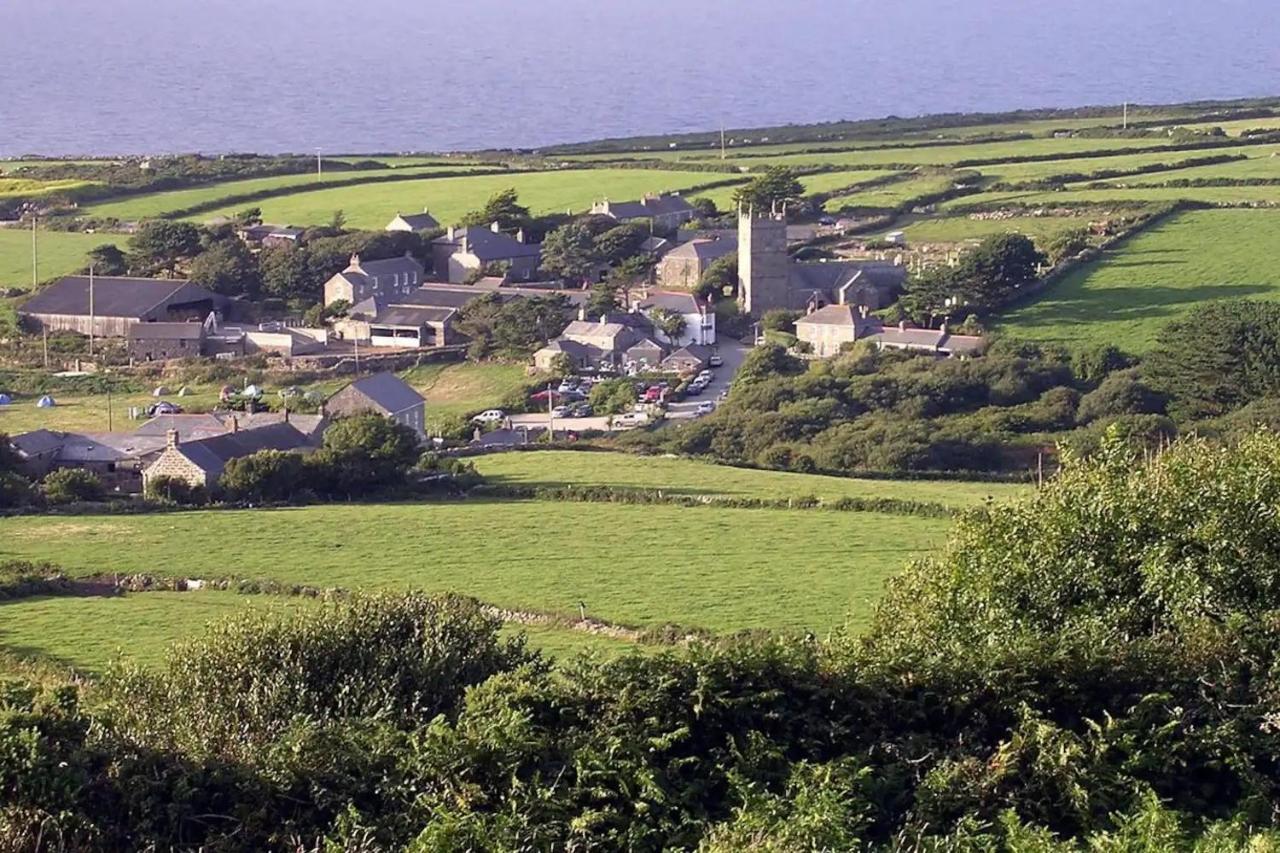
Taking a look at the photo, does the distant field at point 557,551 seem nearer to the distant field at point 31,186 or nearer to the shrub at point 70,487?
the shrub at point 70,487

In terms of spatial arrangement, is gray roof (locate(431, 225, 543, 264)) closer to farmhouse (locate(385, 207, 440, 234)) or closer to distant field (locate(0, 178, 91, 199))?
farmhouse (locate(385, 207, 440, 234))

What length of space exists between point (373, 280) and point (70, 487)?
79.1ft

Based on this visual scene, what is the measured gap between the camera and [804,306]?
163 ft

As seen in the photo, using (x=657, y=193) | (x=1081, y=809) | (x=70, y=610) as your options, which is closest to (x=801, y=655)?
(x=1081, y=809)

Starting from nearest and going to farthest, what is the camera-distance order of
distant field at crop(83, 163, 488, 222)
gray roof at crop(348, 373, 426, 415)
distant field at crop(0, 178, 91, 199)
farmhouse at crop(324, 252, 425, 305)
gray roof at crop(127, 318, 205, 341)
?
gray roof at crop(348, 373, 426, 415)
gray roof at crop(127, 318, 205, 341)
farmhouse at crop(324, 252, 425, 305)
distant field at crop(83, 163, 488, 222)
distant field at crop(0, 178, 91, 199)

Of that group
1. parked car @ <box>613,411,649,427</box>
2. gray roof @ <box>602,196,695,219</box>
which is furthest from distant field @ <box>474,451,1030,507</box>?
gray roof @ <box>602,196,695,219</box>

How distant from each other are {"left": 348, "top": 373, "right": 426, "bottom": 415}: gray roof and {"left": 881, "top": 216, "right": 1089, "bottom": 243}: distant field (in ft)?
75.5

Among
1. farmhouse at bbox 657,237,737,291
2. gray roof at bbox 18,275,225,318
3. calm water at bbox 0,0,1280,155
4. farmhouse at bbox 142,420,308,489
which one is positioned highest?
calm water at bbox 0,0,1280,155

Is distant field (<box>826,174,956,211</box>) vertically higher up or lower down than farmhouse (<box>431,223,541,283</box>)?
higher up

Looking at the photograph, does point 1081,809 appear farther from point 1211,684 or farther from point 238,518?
point 238,518

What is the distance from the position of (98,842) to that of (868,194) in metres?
56.8

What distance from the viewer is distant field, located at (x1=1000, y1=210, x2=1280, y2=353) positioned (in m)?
44.6

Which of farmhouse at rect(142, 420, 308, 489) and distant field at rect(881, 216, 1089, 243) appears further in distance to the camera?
distant field at rect(881, 216, 1089, 243)

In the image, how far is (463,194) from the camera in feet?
217
